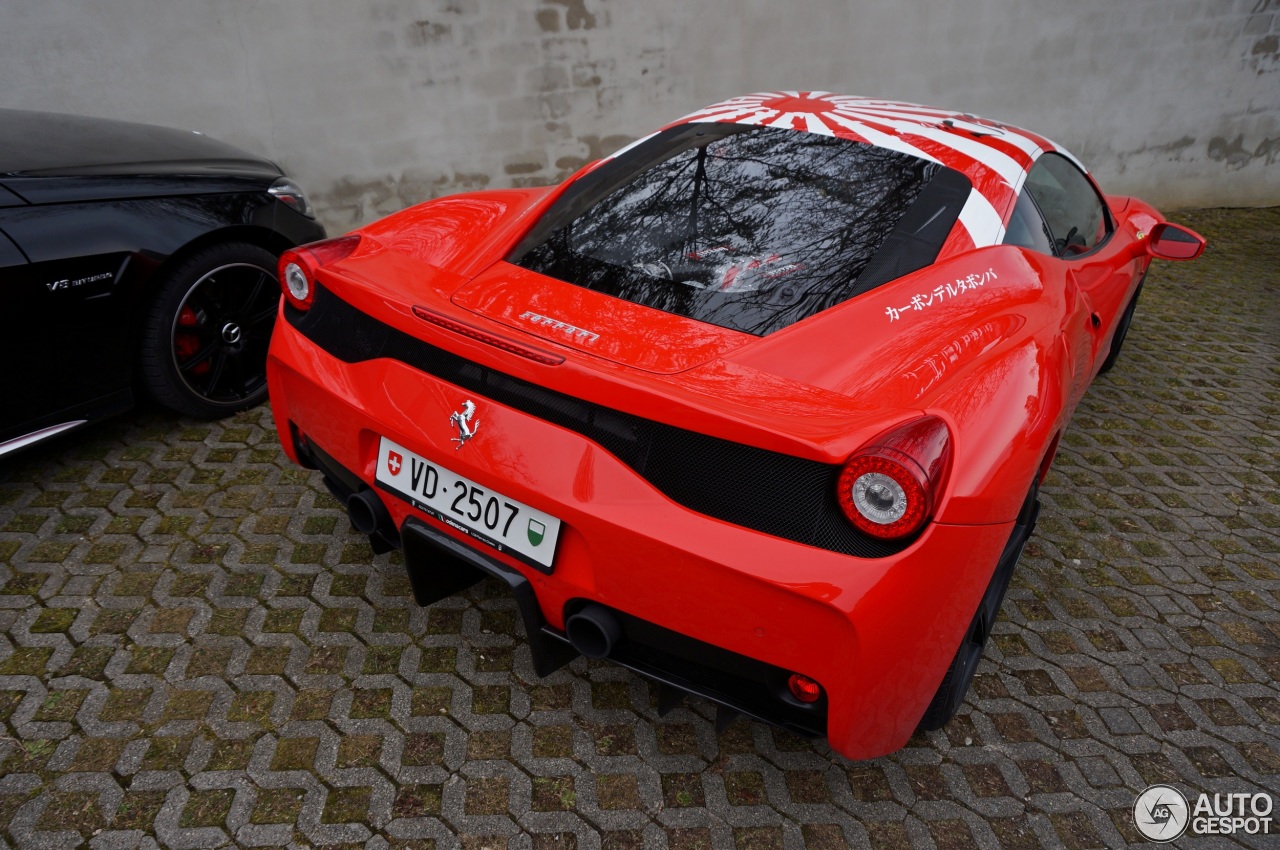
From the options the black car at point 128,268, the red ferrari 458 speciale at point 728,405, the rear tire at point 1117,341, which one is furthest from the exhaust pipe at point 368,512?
the rear tire at point 1117,341

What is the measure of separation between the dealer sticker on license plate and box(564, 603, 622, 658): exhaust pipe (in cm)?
13

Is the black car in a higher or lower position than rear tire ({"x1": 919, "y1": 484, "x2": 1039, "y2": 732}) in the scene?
higher

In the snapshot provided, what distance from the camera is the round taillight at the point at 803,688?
5.44 ft

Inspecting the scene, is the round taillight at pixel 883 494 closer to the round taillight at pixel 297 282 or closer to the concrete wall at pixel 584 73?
the round taillight at pixel 297 282

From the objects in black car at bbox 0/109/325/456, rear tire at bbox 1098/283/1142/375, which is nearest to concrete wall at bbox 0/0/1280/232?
black car at bbox 0/109/325/456

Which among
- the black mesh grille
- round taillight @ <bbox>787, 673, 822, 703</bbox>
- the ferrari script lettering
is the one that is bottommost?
round taillight @ <bbox>787, 673, 822, 703</bbox>

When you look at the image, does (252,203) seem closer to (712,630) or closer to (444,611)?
(444,611)

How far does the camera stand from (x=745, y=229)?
225 cm

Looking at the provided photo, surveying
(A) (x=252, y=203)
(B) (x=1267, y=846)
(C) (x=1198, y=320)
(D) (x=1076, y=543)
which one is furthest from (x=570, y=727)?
(C) (x=1198, y=320)

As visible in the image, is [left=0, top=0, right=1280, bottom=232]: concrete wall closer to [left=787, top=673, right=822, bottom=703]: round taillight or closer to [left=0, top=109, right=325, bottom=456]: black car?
[left=0, top=109, right=325, bottom=456]: black car

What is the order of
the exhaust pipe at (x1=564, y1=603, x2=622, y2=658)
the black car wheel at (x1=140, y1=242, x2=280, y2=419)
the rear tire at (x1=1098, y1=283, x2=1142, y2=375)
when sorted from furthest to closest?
the rear tire at (x1=1098, y1=283, x2=1142, y2=375), the black car wheel at (x1=140, y1=242, x2=280, y2=419), the exhaust pipe at (x1=564, y1=603, x2=622, y2=658)

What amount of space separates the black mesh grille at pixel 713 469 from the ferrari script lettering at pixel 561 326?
174mm

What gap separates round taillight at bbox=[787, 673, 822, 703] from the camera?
1657mm

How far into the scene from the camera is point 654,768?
81.1 inches
